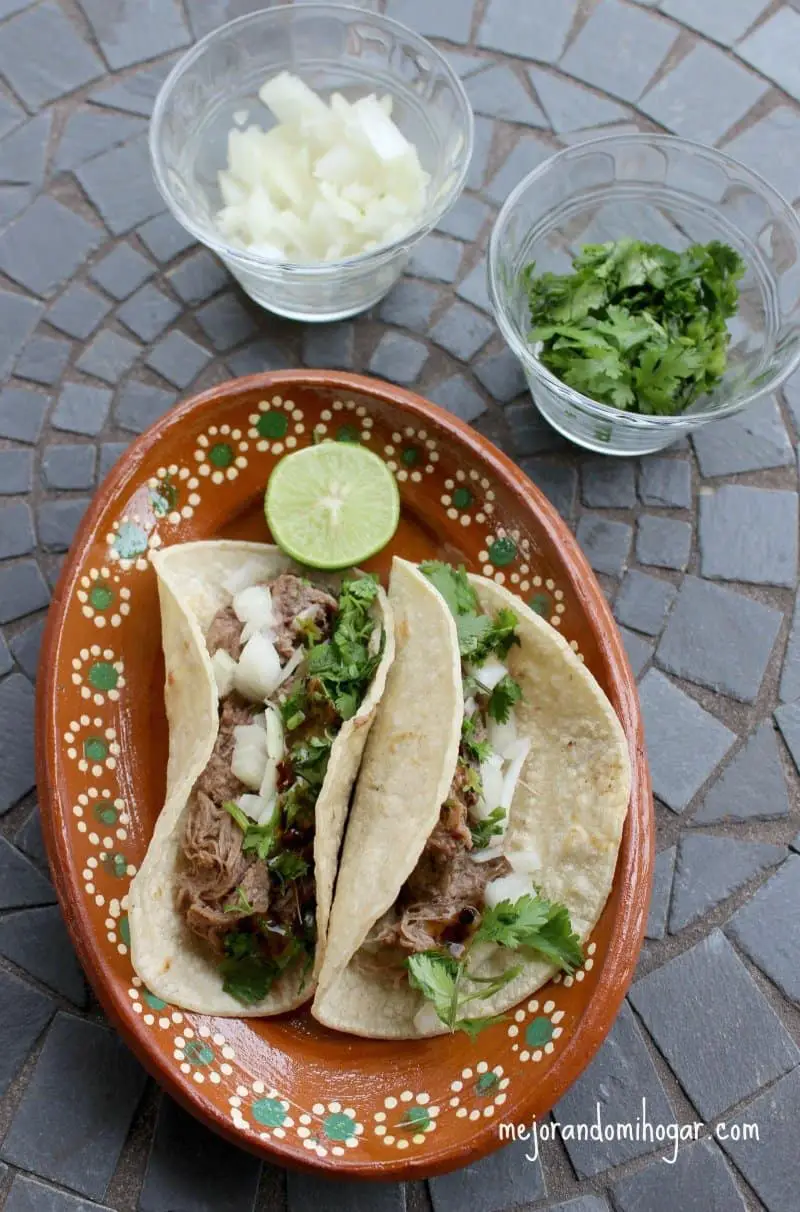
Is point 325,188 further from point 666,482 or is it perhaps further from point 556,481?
point 666,482

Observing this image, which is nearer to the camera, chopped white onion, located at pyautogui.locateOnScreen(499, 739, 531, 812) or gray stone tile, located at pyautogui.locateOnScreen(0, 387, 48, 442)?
chopped white onion, located at pyautogui.locateOnScreen(499, 739, 531, 812)

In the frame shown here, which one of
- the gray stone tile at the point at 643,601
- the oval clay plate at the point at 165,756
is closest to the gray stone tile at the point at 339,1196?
the oval clay plate at the point at 165,756

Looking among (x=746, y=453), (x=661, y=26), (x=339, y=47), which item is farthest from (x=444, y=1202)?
(x=661, y=26)

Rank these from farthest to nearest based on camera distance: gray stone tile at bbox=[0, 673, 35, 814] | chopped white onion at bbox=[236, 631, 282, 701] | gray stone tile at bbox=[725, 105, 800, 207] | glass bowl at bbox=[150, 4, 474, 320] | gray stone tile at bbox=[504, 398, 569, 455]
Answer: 1. gray stone tile at bbox=[725, 105, 800, 207]
2. gray stone tile at bbox=[504, 398, 569, 455]
3. glass bowl at bbox=[150, 4, 474, 320]
4. gray stone tile at bbox=[0, 673, 35, 814]
5. chopped white onion at bbox=[236, 631, 282, 701]

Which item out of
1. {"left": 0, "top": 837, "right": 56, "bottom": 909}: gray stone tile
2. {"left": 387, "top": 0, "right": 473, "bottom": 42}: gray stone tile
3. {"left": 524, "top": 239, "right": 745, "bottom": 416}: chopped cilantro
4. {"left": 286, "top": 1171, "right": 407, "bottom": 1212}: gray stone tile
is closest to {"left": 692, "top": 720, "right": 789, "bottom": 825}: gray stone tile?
{"left": 524, "top": 239, "right": 745, "bottom": 416}: chopped cilantro

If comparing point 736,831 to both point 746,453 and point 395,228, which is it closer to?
point 746,453

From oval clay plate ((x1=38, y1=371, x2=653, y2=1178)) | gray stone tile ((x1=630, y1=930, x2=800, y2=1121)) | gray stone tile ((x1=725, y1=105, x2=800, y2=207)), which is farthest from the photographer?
gray stone tile ((x1=725, y1=105, x2=800, y2=207))

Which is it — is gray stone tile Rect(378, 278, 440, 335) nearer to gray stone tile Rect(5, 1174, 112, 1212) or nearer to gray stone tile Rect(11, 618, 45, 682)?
gray stone tile Rect(11, 618, 45, 682)

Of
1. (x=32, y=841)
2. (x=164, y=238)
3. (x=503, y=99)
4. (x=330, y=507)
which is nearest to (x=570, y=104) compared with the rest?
(x=503, y=99)
